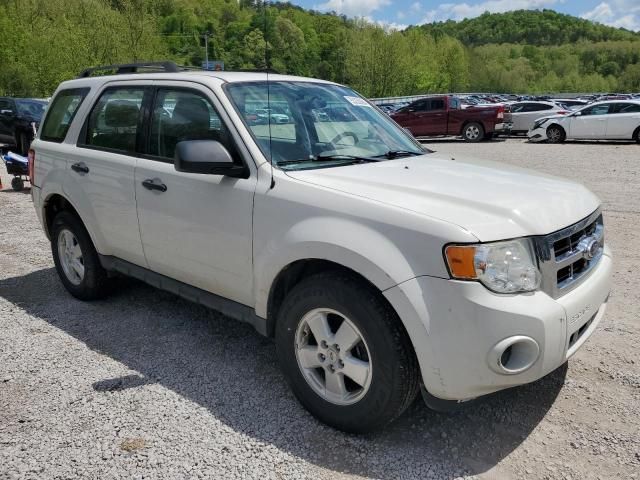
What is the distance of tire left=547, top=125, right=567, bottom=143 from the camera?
66.9ft

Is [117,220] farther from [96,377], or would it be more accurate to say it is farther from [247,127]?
[247,127]

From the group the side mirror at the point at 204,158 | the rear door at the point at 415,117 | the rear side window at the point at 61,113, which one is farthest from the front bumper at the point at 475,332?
the rear door at the point at 415,117

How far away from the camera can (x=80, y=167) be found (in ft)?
14.7

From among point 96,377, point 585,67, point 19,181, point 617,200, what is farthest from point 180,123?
point 585,67

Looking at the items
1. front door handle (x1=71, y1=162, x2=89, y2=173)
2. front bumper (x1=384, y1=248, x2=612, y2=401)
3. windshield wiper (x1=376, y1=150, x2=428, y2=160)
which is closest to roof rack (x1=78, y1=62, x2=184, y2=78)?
front door handle (x1=71, y1=162, x2=89, y2=173)

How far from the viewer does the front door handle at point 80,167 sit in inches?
175

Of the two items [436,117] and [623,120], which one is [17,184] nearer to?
[436,117]

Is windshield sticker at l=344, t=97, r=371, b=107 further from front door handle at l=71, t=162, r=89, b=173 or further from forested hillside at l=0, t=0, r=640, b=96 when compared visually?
front door handle at l=71, t=162, r=89, b=173

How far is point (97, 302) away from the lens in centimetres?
495

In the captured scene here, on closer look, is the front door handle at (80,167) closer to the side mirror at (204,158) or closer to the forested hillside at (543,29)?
the side mirror at (204,158)

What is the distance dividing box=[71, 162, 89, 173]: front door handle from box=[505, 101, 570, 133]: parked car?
71.0ft

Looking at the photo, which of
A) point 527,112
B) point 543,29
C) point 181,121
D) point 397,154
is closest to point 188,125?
point 181,121

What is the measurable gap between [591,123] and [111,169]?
19.3 meters

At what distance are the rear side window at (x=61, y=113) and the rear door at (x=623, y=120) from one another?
1876 cm
